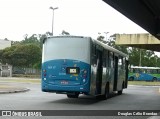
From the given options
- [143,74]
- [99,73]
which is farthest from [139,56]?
[99,73]

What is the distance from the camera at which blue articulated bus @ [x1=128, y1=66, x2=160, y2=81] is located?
76500mm

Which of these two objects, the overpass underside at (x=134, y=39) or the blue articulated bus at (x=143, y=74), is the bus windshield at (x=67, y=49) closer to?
the overpass underside at (x=134, y=39)

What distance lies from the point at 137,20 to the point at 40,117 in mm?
10098

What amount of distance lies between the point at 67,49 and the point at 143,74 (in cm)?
5893

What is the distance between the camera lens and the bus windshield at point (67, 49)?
19.5m

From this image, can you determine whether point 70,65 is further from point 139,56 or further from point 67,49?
point 139,56

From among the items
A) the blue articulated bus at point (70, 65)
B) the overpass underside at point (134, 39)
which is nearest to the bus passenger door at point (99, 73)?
the blue articulated bus at point (70, 65)

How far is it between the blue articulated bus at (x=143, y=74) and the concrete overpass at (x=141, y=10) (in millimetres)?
51658

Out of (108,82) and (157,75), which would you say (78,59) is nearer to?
(108,82)

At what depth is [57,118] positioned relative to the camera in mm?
12969

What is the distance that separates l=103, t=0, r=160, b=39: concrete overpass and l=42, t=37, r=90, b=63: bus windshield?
2.46 meters

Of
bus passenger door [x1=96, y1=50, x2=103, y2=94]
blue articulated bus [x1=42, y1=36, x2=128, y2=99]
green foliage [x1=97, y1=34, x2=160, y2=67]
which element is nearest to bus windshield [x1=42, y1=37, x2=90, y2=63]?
blue articulated bus [x1=42, y1=36, x2=128, y2=99]

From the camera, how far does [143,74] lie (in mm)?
77312

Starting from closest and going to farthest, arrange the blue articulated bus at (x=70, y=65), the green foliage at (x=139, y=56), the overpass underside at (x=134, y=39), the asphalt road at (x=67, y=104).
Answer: the asphalt road at (x=67, y=104)
the blue articulated bus at (x=70, y=65)
the overpass underside at (x=134, y=39)
the green foliage at (x=139, y=56)
